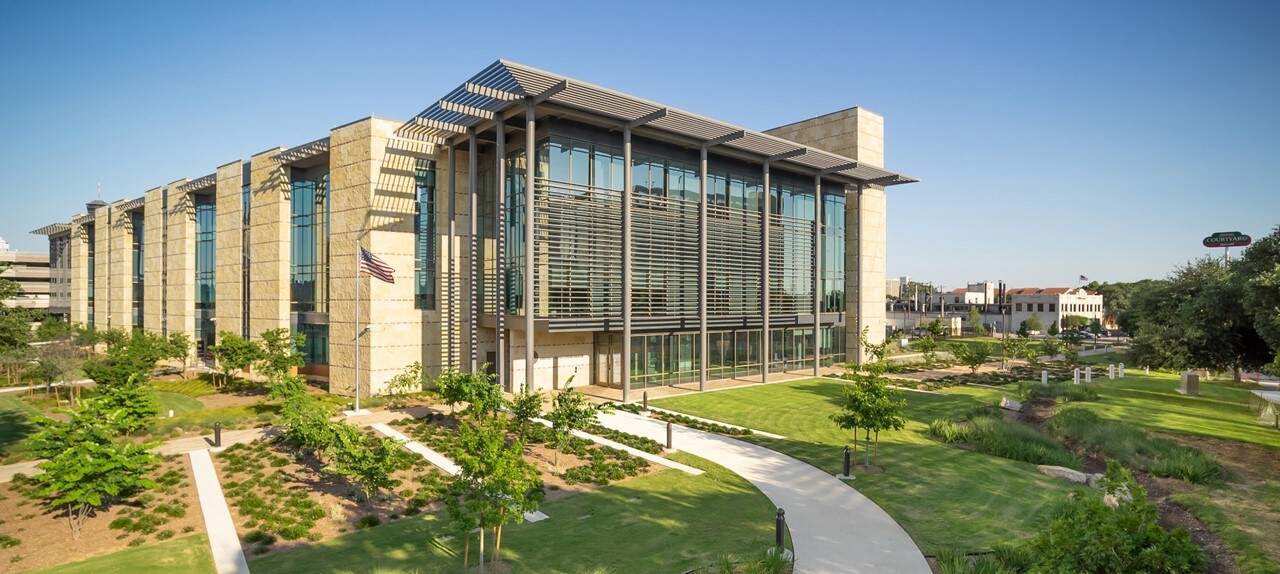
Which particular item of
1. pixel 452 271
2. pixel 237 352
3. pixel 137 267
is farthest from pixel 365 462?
pixel 137 267

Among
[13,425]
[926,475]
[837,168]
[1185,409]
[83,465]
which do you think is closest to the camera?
[83,465]

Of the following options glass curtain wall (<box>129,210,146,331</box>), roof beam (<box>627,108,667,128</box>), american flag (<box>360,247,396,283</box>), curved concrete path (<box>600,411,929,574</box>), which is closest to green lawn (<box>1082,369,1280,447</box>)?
curved concrete path (<box>600,411,929,574</box>)

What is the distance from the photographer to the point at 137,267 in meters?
58.8

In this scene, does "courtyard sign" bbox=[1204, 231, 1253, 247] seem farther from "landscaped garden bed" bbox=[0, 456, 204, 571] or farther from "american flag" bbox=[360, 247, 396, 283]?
"landscaped garden bed" bbox=[0, 456, 204, 571]

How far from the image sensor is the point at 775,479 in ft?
62.1

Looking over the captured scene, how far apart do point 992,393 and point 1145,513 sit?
31.8 meters

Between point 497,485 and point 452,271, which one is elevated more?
point 452,271

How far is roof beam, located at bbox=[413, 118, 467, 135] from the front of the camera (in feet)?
99.3

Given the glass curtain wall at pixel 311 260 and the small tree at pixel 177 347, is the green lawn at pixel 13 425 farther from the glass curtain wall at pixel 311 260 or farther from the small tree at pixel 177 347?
the glass curtain wall at pixel 311 260

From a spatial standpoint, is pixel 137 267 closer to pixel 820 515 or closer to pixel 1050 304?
pixel 820 515

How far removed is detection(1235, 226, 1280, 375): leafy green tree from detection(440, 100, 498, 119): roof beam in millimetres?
31585

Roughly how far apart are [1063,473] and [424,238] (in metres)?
30.9

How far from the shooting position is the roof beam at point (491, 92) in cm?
2703

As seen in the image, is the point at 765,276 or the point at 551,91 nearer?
the point at 551,91
